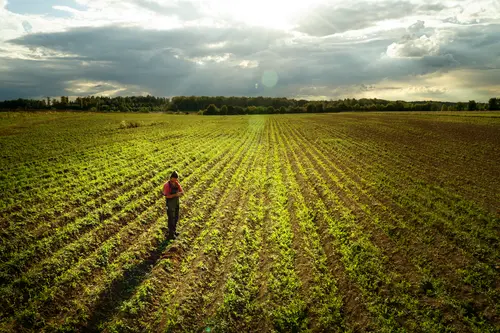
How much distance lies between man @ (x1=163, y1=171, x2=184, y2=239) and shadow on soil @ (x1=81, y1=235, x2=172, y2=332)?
44.7 inches

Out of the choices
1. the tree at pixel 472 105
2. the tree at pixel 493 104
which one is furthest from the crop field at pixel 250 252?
the tree at pixel 472 105

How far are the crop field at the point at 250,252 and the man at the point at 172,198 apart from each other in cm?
42

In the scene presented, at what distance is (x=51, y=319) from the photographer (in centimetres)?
636

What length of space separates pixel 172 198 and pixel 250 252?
3.31 m

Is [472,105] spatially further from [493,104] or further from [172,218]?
[172,218]

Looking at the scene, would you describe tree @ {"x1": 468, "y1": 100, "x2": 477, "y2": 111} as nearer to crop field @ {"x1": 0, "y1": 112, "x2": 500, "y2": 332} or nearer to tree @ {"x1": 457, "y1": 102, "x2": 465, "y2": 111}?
tree @ {"x1": 457, "y1": 102, "x2": 465, "y2": 111}

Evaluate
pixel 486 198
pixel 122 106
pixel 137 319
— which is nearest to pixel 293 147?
pixel 486 198

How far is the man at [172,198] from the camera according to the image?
9.30m

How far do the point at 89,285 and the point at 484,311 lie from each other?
10018 millimetres

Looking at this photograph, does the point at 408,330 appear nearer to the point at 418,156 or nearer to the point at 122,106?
the point at 418,156

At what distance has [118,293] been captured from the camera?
727 centimetres

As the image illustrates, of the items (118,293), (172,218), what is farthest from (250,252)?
(118,293)

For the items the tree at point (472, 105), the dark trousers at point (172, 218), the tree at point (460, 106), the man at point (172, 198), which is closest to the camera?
the man at point (172, 198)

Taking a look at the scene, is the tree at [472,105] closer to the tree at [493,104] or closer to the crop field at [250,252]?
the tree at [493,104]
